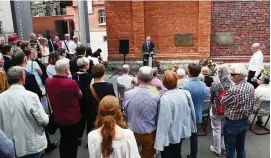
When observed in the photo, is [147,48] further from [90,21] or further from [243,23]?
[90,21]

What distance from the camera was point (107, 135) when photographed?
2463 millimetres

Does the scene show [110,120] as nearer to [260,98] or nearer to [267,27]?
[260,98]

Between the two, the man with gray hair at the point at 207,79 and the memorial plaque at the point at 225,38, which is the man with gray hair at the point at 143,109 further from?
the memorial plaque at the point at 225,38

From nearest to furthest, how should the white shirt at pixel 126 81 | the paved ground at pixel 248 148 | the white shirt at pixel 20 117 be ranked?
the white shirt at pixel 20 117, the paved ground at pixel 248 148, the white shirt at pixel 126 81

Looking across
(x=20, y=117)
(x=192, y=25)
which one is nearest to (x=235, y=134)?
(x=20, y=117)

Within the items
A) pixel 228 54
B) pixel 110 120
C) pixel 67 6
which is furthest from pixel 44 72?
pixel 67 6

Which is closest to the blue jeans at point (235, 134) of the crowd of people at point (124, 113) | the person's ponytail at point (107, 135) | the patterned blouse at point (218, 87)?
the crowd of people at point (124, 113)

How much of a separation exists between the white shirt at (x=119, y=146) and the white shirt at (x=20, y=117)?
1121 millimetres

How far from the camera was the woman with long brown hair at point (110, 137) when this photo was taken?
2.47 meters

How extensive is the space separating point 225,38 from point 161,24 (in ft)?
9.68

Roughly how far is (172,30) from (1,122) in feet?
34.8

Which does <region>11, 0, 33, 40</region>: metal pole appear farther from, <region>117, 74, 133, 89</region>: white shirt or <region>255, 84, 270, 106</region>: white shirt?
<region>255, 84, 270, 106</region>: white shirt

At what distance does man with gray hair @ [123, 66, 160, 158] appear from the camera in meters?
3.61

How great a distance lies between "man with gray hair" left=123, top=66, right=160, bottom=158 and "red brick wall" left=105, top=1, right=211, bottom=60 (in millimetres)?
9641
